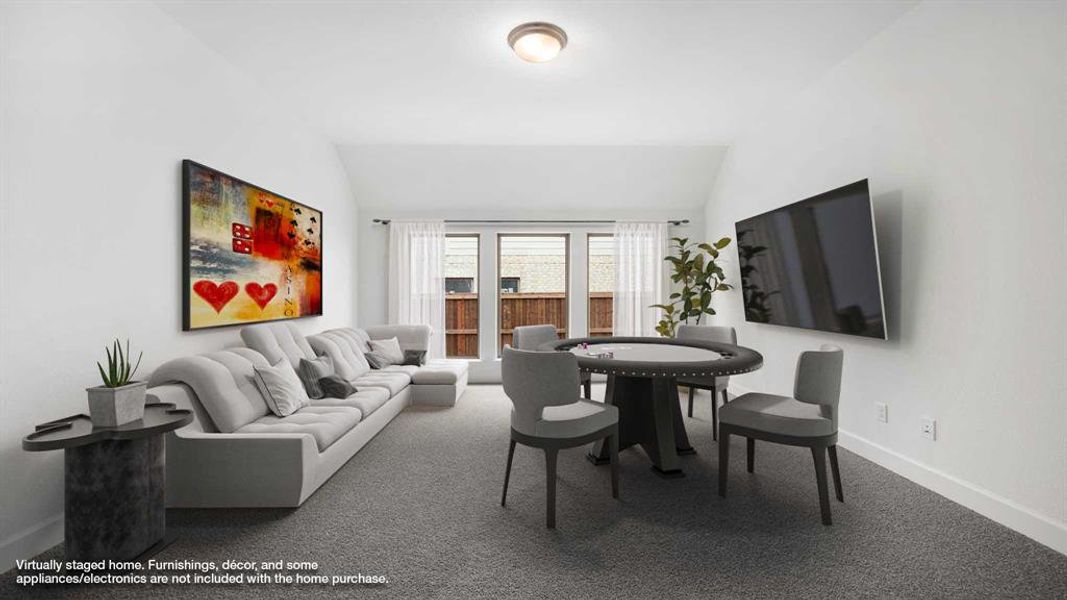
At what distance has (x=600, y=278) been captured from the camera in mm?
6590

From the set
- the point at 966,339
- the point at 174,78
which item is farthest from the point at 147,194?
the point at 966,339

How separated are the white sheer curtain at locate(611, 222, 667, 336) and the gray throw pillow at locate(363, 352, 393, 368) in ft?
9.65

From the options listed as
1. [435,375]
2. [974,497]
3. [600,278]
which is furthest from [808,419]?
[600,278]

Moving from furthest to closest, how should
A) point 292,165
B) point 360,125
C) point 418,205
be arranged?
point 418,205 → point 360,125 → point 292,165

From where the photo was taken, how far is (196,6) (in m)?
2.81

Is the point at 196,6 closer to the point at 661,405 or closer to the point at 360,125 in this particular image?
the point at 360,125

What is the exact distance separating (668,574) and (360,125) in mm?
4662

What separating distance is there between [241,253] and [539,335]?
7.89 ft

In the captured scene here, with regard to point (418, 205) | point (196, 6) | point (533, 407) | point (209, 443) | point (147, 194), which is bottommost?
point (209, 443)

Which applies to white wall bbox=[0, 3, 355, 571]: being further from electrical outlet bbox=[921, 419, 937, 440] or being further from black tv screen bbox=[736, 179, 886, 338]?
electrical outlet bbox=[921, 419, 937, 440]

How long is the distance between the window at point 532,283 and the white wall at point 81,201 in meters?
3.66

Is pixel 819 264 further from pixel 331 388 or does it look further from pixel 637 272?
pixel 331 388

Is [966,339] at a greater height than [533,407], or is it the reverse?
[966,339]

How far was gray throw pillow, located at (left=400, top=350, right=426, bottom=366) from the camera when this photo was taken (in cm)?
532
